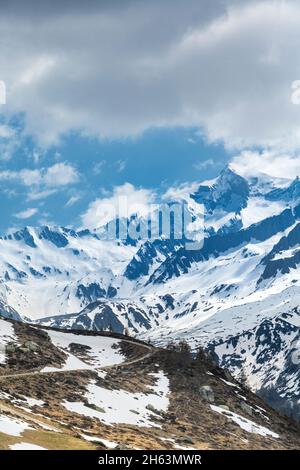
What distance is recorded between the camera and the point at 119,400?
10569 cm

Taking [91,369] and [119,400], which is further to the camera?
[91,369]

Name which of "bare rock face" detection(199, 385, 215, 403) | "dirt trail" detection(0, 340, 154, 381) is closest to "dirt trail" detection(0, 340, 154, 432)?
"dirt trail" detection(0, 340, 154, 381)

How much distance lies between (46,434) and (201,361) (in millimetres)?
77093

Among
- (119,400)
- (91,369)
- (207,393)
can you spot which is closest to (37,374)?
(119,400)

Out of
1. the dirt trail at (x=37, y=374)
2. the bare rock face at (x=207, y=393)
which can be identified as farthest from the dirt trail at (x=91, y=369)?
the bare rock face at (x=207, y=393)

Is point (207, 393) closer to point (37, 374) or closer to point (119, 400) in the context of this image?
point (119, 400)

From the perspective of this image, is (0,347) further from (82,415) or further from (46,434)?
(46,434)

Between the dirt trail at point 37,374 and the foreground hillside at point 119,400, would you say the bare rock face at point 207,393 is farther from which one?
the dirt trail at point 37,374

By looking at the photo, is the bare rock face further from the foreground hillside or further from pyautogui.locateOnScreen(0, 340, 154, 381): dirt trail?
pyautogui.locateOnScreen(0, 340, 154, 381): dirt trail

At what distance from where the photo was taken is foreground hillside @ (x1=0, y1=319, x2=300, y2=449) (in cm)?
7962

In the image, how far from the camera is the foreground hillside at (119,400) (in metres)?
79.6
